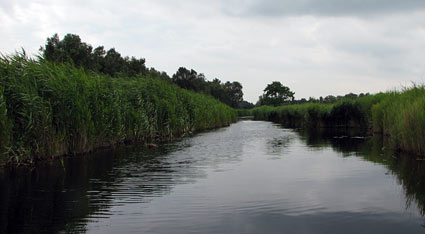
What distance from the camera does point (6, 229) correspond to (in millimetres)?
4484

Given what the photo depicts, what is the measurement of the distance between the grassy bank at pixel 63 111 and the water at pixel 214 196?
0.63m

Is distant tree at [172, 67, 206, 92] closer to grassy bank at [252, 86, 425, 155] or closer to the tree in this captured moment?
the tree

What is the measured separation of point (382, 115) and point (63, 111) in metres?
15.4

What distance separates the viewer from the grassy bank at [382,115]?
33.0 ft

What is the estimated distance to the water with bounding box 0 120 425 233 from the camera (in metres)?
4.64

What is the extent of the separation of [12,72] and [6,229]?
5.44 meters

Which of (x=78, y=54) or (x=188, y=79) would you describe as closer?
(x=78, y=54)

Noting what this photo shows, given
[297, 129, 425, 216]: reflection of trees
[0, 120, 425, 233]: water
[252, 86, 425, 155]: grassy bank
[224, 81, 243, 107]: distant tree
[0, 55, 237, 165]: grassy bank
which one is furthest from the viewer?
[224, 81, 243, 107]: distant tree

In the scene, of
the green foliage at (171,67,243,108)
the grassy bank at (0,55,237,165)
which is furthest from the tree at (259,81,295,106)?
the grassy bank at (0,55,237,165)

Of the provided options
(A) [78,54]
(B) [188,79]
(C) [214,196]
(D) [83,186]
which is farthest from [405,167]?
(B) [188,79]

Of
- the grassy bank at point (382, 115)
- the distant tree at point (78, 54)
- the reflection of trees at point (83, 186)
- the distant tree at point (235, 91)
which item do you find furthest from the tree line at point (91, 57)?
the distant tree at point (235, 91)

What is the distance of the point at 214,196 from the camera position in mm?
6070

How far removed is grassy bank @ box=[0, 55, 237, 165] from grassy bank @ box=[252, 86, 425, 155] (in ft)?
31.3

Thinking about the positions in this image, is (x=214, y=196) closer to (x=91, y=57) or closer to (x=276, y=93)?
(x=91, y=57)
